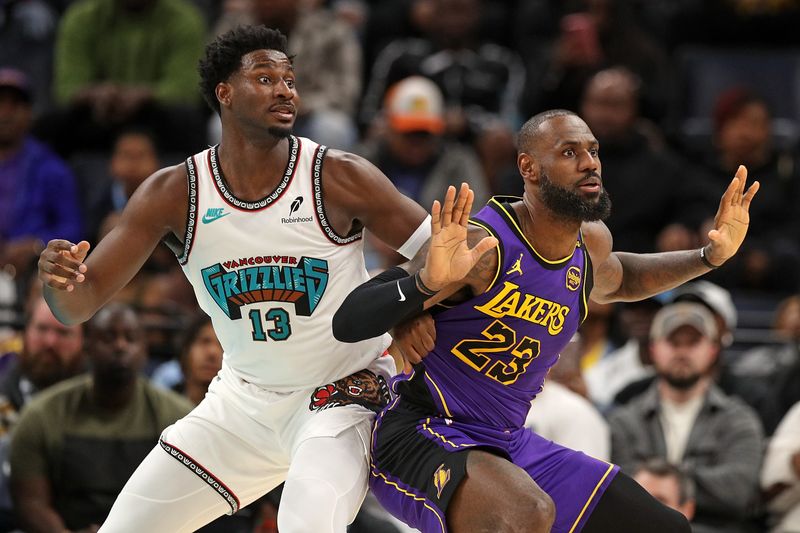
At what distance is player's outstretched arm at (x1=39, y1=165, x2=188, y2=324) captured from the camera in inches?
219

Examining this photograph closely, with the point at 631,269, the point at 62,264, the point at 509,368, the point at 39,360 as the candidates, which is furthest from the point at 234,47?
the point at 39,360

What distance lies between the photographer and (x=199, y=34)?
1134 centimetres

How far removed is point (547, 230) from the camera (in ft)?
18.1

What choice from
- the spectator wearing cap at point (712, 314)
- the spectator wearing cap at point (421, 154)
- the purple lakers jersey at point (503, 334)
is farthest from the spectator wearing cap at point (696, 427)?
the purple lakers jersey at point (503, 334)

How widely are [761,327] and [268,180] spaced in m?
5.63

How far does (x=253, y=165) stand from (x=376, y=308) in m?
0.97

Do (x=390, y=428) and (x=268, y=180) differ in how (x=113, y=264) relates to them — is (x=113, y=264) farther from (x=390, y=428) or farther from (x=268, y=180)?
(x=390, y=428)

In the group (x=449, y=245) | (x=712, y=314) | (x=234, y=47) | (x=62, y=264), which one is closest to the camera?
(x=449, y=245)

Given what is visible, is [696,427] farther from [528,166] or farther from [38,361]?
[38,361]

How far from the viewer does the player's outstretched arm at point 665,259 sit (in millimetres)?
5773

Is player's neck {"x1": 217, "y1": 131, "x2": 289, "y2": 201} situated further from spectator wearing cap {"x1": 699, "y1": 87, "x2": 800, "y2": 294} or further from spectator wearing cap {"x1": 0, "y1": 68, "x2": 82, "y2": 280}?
spectator wearing cap {"x1": 699, "y1": 87, "x2": 800, "y2": 294}

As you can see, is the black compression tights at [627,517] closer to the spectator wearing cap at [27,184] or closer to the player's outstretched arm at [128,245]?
the player's outstretched arm at [128,245]

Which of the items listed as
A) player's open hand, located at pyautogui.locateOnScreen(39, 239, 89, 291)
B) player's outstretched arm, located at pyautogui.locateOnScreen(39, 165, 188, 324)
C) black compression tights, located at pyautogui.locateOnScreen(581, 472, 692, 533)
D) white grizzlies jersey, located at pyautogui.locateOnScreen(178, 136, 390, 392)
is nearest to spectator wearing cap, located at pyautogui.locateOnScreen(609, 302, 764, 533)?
black compression tights, located at pyautogui.locateOnScreen(581, 472, 692, 533)

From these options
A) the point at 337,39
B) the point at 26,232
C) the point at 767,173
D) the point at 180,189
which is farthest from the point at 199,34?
the point at 180,189
